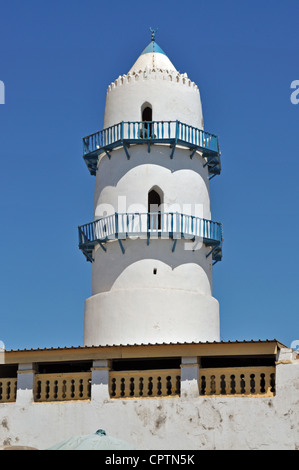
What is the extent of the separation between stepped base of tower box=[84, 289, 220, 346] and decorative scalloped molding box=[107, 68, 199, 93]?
8.21m

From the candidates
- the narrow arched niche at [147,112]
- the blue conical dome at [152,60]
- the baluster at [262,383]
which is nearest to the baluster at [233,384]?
the baluster at [262,383]

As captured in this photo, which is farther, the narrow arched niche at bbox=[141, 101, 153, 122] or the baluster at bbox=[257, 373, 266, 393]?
the narrow arched niche at bbox=[141, 101, 153, 122]

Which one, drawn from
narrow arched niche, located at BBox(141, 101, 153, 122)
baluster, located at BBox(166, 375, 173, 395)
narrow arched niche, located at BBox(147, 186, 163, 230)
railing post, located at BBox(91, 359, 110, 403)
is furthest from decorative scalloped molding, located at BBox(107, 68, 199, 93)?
baluster, located at BBox(166, 375, 173, 395)

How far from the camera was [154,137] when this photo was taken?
3228 centimetres

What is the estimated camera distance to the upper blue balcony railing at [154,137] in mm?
32062

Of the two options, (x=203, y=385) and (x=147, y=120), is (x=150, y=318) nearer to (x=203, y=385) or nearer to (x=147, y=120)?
(x=203, y=385)

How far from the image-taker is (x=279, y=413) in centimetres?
2473

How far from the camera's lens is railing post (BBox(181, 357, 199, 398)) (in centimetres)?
2580

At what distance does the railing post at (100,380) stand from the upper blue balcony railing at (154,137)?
877cm

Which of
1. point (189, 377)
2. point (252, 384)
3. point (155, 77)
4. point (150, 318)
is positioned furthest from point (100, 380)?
point (155, 77)

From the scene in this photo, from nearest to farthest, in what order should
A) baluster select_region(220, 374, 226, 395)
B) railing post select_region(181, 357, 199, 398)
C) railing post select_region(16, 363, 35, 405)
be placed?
railing post select_region(181, 357, 199, 398) → baluster select_region(220, 374, 226, 395) → railing post select_region(16, 363, 35, 405)

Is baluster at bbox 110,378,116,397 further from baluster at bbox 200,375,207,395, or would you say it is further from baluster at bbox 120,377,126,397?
baluster at bbox 200,375,207,395

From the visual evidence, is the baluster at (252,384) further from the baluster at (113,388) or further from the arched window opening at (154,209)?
the arched window opening at (154,209)
